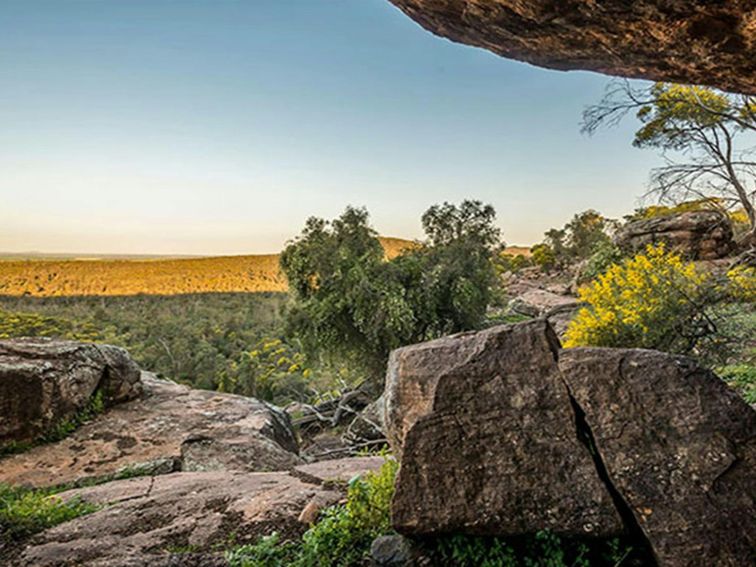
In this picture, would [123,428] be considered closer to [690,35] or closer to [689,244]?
[690,35]

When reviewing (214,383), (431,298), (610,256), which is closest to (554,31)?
(431,298)

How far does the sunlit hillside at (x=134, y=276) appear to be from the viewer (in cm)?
3684

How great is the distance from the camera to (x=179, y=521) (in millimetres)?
3543

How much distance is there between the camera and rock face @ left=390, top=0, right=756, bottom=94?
12.2ft

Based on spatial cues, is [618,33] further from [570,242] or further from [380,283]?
[570,242]

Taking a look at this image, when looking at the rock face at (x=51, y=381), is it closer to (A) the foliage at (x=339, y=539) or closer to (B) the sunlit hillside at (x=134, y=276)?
(A) the foliage at (x=339, y=539)

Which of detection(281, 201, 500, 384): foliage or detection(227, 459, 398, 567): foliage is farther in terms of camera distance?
detection(281, 201, 500, 384): foliage

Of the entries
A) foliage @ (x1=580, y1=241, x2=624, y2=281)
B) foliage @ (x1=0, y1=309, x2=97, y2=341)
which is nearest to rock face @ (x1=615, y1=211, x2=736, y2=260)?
foliage @ (x1=580, y1=241, x2=624, y2=281)

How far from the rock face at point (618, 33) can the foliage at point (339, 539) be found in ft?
16.1

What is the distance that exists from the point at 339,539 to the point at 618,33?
18.1ft

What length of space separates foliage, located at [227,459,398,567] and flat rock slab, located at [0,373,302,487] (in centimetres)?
419

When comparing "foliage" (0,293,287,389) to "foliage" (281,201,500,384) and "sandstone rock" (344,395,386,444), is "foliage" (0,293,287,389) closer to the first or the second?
"foliage" (281,201,500,384)

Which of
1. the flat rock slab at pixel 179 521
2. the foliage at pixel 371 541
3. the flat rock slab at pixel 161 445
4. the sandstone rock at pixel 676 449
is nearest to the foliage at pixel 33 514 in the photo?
the flat rock slab at pixel 179 521

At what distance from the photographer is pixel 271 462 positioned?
6.88m
